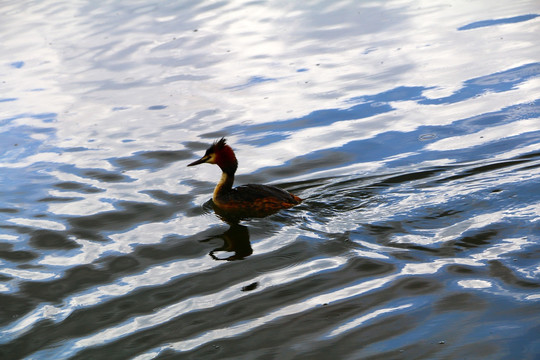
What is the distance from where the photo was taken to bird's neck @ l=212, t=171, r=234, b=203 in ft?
29.8

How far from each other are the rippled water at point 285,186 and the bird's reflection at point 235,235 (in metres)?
0.03

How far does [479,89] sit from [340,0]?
7.55m

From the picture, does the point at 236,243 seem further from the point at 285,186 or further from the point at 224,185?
the point at 285,186

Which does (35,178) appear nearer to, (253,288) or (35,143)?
(35,143)

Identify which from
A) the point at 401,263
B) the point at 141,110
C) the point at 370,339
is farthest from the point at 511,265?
the point at 141,110

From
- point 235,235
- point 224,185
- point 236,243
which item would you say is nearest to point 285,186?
point 224,185

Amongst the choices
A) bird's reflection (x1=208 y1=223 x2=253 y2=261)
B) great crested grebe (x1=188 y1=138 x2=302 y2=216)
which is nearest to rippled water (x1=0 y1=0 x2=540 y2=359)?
bird's reflection (x1=208 y1=223 x2=253 y2=261)

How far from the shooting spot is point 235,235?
8352 mm

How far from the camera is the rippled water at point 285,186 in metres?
6.09

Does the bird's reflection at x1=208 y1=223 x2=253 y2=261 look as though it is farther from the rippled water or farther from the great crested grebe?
the great crested grebe

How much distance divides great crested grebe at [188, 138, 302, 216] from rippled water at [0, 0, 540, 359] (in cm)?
15

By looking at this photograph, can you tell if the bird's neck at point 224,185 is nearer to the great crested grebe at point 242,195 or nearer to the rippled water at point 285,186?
the great crested grebe at point 242,195

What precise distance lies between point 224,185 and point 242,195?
1.43ft

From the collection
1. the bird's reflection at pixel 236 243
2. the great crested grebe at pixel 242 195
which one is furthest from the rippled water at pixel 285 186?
the great crested grebe at pixel 242 195
